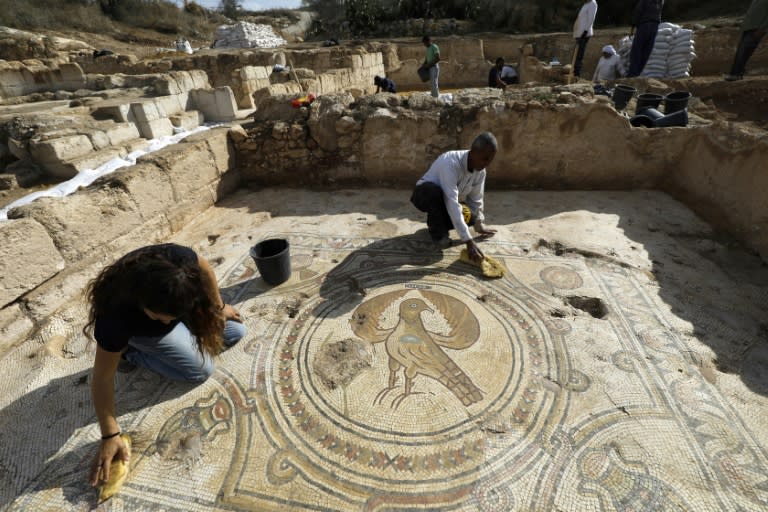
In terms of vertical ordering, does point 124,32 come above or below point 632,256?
above

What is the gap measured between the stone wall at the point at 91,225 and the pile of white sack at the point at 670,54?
1065cm

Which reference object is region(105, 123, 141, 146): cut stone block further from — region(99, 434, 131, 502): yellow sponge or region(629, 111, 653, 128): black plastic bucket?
region(629, 111, 653, 128): black plastic bucket

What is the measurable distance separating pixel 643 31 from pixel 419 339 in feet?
32.5

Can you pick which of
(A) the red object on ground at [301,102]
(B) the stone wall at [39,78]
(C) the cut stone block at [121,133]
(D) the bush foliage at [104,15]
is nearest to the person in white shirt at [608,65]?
(A) the red object on ground at [301,102]

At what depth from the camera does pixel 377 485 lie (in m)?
1.72

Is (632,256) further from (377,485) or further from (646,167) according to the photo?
(377,485)

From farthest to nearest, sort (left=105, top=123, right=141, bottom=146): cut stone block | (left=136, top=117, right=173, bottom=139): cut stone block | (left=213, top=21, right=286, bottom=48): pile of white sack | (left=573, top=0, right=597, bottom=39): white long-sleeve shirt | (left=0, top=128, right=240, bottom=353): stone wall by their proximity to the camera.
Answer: (left=213, top=21, right=286, bottom=48): pile of white sack → (left=573, top=0, right=597, bottom=39): white long-sleeve shirt → (left=136, top=117, right=173, bottom=139): cut stone block → (left=105, top=123, right=141, bottom=146): cut stone block → (left=0, top=128, right=240, bottom=353): stone wall

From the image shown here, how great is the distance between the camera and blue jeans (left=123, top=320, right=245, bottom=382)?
203 cm

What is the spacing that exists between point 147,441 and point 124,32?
35346mm

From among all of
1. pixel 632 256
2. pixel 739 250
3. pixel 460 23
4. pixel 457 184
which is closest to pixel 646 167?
pixel 739 250

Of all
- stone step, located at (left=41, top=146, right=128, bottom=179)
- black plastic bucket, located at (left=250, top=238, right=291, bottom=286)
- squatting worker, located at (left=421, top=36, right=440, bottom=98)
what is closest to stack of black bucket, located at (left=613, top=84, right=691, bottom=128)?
squatting worker, located at (left=421, top=36, right=440, bottom=98)

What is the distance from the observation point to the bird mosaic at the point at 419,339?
7.13 feet

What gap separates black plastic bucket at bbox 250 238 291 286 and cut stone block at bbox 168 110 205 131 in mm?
5282

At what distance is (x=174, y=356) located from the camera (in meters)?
2.07
